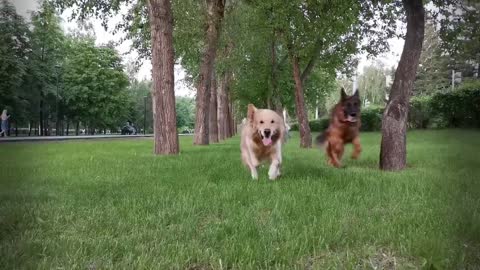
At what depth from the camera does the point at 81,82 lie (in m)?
1.04

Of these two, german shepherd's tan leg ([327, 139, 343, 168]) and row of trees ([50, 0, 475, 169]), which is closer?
row of trees ([50, 0, 475, 169])

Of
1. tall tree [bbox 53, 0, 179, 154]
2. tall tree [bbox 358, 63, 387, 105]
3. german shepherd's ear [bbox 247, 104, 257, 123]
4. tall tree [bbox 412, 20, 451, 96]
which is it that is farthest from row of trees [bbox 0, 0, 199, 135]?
tall tree [bbox 53, 0, 179, 154]

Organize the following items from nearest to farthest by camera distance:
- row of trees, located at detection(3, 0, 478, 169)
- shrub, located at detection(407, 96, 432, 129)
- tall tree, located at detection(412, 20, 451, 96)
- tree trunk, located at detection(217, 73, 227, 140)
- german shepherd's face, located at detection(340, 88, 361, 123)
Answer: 1. tall tree, located at detection(412, 20, 451, 96)
2. shrub, located at detection(407, 96, 432, 129)
3. german shepherd's face, located at detection(340, 88, 361, 123)
4. row of trees, located at detection(3, 0, 478, 169)
5. tree trunk, located at detection(217, 73, 227, 140)

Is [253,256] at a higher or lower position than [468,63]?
lower

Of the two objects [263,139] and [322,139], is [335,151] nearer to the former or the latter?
[322,139]

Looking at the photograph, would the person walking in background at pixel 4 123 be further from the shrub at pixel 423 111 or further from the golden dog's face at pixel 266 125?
the golden dog's face at pixel 266 125

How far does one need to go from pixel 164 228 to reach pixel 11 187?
284 cm

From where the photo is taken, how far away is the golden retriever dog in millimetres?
6125

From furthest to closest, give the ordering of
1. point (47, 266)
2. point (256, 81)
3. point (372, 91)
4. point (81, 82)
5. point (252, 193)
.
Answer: point (256, 81) → point (252, 193) → point (47, 266) → point (372, 91) → point (81, 82)

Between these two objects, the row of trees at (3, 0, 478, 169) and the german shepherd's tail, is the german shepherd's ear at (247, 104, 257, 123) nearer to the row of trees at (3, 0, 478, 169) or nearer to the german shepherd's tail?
the row of trees at (3, 0, 478, 169)

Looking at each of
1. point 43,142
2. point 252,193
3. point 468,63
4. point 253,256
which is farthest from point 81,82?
point 252,193

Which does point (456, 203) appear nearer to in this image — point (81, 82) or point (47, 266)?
point (81, 82)

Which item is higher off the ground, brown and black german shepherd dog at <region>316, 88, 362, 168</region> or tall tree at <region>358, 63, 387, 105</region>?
tall tree at <region>358, 63, 387, 105</region>

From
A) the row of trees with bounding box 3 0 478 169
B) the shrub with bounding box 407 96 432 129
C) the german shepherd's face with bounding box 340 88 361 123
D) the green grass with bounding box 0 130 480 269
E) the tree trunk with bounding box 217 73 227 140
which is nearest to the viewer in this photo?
the green grass with bounding box 0 130 480 269
